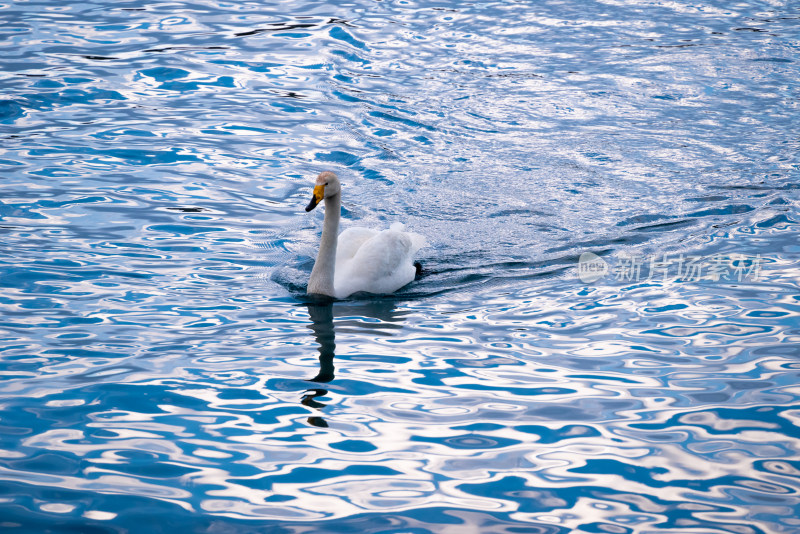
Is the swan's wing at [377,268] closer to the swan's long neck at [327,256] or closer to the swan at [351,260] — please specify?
the swan at [351,260]

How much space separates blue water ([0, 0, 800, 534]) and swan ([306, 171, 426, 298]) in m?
0.23

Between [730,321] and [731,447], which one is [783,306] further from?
[731,447]

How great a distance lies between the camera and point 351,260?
381 inches

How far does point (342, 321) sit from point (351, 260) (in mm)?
1146

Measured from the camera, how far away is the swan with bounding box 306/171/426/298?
9133 mm

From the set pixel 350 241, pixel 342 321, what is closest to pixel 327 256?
pixel 342 321

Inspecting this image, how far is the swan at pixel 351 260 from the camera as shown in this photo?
30.0ft

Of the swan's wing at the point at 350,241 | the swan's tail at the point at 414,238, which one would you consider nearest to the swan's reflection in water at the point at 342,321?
the swan's wing at the point at 350,241

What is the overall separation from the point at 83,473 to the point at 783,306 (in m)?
6.39

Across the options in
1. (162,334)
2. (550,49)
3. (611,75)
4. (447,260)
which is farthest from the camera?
(550,49)

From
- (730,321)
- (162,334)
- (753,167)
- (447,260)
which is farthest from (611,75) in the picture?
(162,334)

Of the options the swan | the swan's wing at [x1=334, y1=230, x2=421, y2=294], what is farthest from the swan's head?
the swan's wing at [x1=334, y1=230, x2=421, y2=294]

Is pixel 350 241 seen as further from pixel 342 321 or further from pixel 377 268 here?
pixel 342 321

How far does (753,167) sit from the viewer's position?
12.5 m
